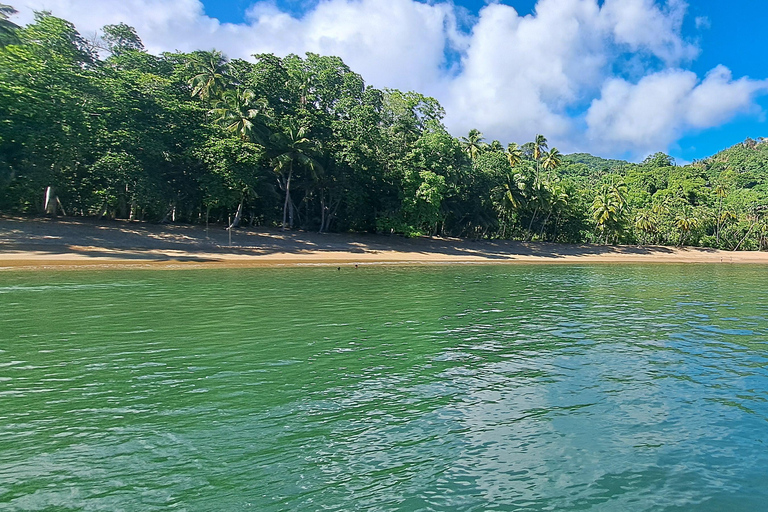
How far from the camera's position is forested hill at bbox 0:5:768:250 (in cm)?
3388

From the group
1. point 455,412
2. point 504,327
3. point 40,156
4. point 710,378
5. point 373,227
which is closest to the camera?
point 455,412

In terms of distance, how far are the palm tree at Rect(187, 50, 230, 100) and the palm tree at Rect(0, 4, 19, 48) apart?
44.9ft

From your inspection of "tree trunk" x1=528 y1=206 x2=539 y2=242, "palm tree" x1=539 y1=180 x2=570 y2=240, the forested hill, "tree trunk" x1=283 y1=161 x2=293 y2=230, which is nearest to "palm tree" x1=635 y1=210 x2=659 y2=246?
the forested hill

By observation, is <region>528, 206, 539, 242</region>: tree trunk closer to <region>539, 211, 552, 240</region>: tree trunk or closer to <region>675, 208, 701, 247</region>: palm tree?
<region>539, 211, 552, 240</region>: tree trunk

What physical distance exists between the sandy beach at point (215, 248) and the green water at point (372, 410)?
590 inches

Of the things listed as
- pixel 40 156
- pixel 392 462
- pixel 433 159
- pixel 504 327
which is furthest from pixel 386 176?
pixel 392 462

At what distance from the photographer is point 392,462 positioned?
6.66 metres

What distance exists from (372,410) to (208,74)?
4552cm

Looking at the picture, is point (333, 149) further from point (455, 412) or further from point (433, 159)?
point (455, 412)

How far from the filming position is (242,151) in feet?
136

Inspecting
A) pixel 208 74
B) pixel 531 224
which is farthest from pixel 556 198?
pixel 208 74

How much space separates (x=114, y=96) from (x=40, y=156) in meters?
6.96

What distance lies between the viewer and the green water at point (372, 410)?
601 cm

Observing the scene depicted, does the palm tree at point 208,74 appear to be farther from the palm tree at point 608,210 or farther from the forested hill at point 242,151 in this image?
the palm tree at point 608,210
